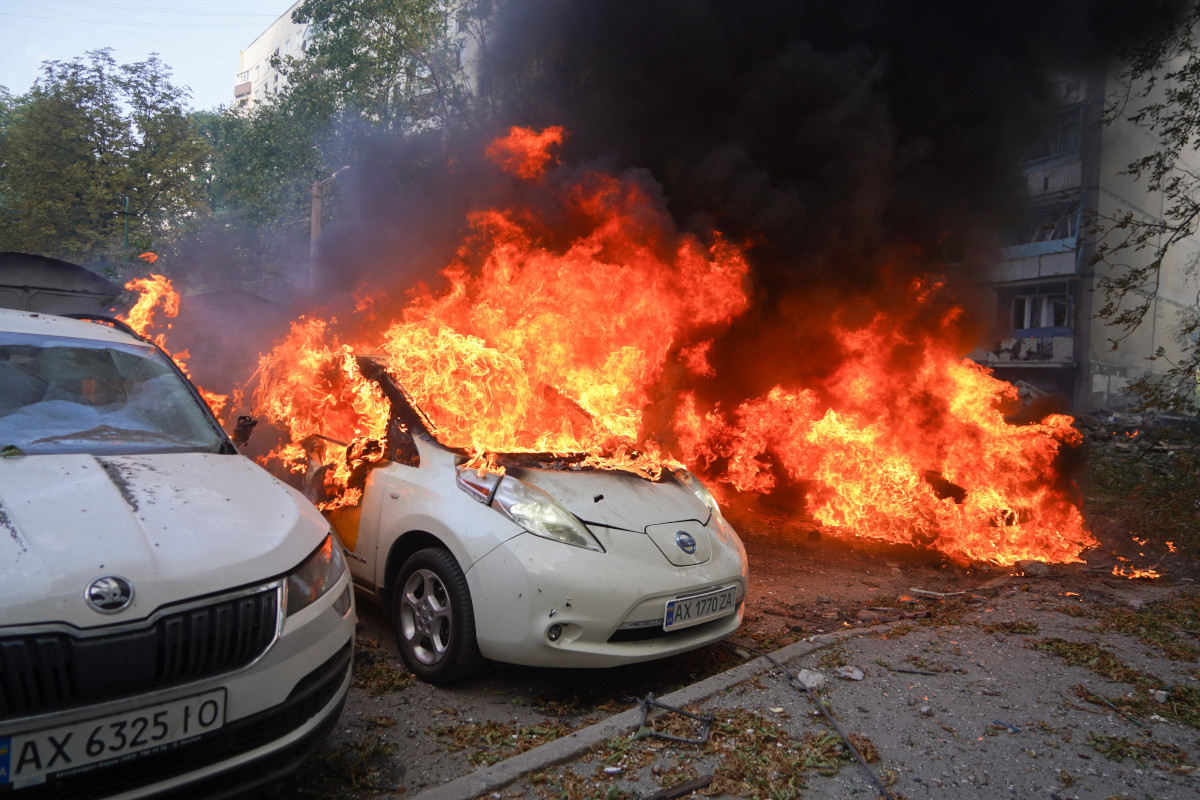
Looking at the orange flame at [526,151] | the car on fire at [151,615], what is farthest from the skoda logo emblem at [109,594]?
the orange flame at [526,151]

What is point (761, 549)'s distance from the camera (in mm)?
7480

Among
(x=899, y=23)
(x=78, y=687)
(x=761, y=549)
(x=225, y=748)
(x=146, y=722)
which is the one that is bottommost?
(x=761, y=549)

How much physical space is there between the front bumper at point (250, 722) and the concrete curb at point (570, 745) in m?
0.56

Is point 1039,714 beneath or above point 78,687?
beneath

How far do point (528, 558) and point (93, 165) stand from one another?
31.4 m

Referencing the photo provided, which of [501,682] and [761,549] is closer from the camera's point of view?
[501,682]

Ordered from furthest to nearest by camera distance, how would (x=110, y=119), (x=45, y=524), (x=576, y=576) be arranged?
(x=110, y=119) < (x=576, y=576) < (x=45, y=524)

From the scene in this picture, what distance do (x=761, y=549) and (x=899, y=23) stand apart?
738 cm

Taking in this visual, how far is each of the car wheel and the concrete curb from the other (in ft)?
2.35

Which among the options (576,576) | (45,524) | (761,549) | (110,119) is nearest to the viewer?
(45,524)

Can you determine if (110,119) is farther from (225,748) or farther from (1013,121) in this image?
(225,748)

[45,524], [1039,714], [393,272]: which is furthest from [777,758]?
[393,272]

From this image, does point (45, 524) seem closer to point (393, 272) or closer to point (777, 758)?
point (777, 758)

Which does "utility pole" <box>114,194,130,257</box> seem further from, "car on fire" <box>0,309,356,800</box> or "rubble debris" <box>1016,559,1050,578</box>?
"rubble debris" <box>1016,559,1050,578</box>
